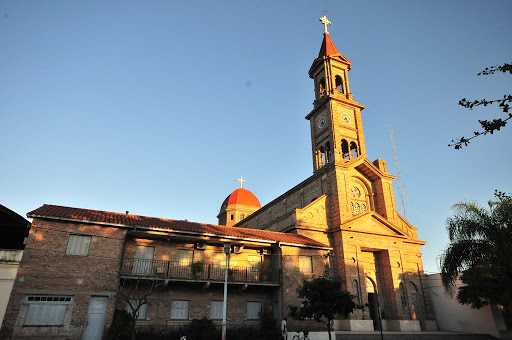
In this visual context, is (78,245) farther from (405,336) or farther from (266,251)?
(405,336)

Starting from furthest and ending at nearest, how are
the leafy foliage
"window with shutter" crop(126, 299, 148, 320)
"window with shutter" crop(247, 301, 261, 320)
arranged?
"window with shutter" crop(247, 301, 261, 320), "window with shutter" crop(126, 299, 148, 320), the leafy foliage

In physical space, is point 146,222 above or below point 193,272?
above

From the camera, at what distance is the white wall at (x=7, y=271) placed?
58.2 ft

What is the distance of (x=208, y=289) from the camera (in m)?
23.5

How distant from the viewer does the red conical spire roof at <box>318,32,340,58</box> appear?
42.4m

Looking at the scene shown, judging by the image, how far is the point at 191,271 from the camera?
23.2 m

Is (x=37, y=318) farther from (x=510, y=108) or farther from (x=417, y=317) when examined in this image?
(x=417, y=317)

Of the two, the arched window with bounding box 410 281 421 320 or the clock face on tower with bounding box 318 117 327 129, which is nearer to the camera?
the arched window with bounding box 410 281 421 320

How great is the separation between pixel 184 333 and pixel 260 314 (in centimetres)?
594

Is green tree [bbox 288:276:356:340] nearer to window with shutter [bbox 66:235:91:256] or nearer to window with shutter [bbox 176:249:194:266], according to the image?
window with shutter [bbox 176:249:194:266]

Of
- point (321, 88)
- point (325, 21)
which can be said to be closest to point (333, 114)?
point (321, 88)

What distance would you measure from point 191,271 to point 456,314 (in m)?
24.4

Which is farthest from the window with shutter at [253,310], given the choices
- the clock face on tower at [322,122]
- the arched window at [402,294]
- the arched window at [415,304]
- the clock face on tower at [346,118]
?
the clock face on tower at [346,118]

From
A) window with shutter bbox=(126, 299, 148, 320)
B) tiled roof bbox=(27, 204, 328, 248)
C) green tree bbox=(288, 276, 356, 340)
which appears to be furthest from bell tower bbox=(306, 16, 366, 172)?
window with shutter bbox=(126, 299, 148, 320)
